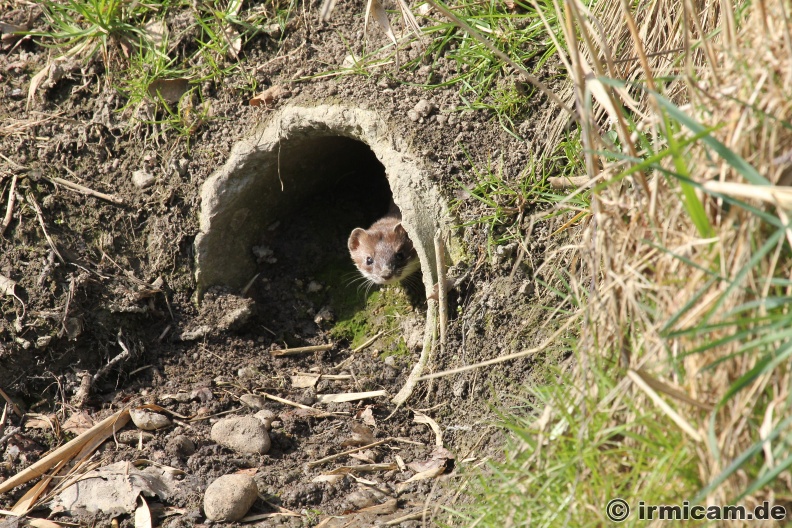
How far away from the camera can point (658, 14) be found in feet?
12.3

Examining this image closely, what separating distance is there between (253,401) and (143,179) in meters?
1.71

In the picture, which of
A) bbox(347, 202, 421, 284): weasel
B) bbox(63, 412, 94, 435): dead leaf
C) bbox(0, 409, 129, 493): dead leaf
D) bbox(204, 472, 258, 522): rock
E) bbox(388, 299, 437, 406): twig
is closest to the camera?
bbox(204, 472, 258, 522): rock

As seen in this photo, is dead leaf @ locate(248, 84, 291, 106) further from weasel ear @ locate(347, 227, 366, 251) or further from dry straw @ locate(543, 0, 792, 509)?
dry straw @ locate(543, 0, 792, 509)

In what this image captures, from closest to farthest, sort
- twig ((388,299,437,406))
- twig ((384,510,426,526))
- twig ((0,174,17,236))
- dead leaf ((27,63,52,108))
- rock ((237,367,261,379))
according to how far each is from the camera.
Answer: twig ((384,510,426,526)), twig ((388,299,437,406)), twig ((0,174,17,236)), rock ((237,367,261,379)), dead leaf ((27,63,52,108))

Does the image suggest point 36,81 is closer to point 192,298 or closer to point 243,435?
point 192,298

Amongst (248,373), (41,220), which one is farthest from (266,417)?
(41,220)

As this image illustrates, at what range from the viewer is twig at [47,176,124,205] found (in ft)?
15.7

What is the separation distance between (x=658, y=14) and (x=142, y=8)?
11.4 feet

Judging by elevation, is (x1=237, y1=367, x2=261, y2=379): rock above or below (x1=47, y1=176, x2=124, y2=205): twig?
below

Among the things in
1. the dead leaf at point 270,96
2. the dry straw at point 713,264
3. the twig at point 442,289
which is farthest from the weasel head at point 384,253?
the dry straw at point 713,264

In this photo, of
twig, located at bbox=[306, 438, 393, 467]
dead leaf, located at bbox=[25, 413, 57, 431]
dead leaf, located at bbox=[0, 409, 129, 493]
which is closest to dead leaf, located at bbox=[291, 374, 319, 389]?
twig, located at bbox=[306, 438, 393, 467]

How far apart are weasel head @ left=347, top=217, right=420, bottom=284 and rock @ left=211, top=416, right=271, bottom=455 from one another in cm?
166

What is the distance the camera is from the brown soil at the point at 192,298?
4039 millimetres

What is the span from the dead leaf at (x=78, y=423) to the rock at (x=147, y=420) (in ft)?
0.90
